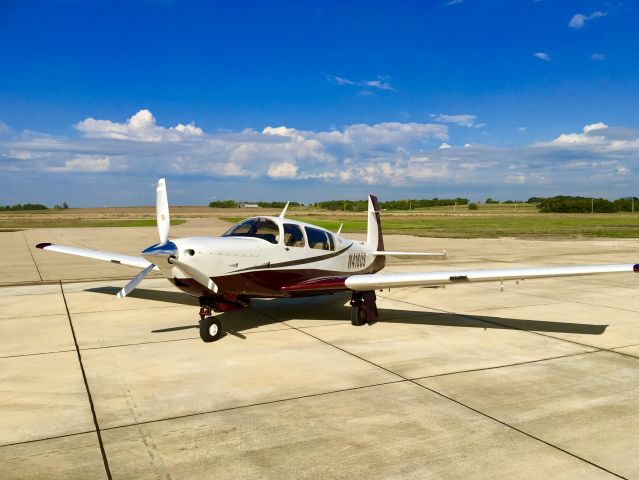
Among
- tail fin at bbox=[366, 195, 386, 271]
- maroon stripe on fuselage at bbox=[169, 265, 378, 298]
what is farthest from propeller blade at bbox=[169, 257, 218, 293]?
tail fin at bbox=[366, 195, 386, 271]

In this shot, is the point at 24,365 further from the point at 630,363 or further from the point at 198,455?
the point at 630,363

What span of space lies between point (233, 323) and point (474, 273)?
4946 millimetres

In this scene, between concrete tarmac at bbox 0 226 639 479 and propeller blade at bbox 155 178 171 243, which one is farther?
propeller blade at bbox 155 178 171 243

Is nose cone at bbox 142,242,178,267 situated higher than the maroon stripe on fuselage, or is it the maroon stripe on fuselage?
nose cone at bbox 142,242,178,267

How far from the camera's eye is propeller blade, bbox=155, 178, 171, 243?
948cm

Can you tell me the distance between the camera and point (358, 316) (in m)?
10.3

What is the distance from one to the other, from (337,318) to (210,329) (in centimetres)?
325

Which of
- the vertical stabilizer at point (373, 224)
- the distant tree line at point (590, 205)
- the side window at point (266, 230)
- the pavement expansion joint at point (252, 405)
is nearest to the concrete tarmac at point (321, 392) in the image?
the pavement expansion joint at point (252, 405)

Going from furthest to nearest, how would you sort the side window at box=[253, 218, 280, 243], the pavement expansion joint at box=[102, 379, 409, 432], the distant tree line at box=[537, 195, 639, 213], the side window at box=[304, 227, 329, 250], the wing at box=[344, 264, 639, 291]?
the distant tree line at box=[537, 195, 639, 213] → the side window at box=[304, 227, 329, 250] → the side window at box=[253, 218, 280, 243] → the wing at box=[344, 264, 639, 291] → the pavement expansion joint at box=[102, 379, 409, 432]

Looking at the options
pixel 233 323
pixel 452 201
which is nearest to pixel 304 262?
pixel 233 323

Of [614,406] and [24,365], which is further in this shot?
[24,365]

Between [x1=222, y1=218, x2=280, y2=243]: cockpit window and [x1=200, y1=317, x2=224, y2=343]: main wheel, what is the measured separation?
1848 mm

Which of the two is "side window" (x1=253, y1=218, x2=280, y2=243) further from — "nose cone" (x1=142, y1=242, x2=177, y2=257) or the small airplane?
"nose cone" (x1=142, y1=242, x2=177, y2=257)

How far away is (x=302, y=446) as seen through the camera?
4934mm
